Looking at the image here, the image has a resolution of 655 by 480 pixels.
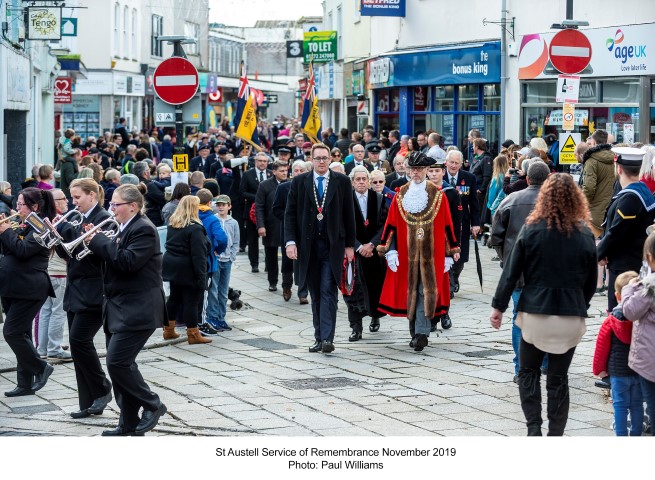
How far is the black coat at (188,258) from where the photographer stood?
39.7 feet

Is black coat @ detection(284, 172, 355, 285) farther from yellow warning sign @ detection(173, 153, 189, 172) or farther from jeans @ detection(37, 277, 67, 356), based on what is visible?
yellow warning sign @ detection(173, 153, 189, 172)

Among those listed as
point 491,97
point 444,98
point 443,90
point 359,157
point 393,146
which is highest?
point 443,90

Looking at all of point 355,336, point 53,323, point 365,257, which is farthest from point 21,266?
point 365,257

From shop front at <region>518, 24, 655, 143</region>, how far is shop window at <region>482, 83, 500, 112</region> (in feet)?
6.22

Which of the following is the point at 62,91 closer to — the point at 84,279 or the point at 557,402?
the point at 84,279

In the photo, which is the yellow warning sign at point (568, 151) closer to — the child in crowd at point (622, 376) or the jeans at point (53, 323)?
the jeans at point (53, 323)

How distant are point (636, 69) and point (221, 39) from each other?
56.9m

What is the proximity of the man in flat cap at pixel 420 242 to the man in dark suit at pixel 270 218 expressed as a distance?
15.7 ft

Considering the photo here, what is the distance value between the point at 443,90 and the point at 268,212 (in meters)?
13.8

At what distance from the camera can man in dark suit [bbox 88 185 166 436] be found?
7.90 m

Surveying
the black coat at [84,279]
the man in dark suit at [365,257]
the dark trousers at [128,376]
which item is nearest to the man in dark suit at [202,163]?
the man in dark suit at [365,257]

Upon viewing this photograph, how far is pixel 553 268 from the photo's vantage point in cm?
721

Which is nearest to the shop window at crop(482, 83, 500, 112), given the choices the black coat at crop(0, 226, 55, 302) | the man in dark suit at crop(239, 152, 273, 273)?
the man in dark suit at crop(239, 152, 273, 273)
